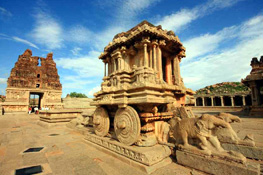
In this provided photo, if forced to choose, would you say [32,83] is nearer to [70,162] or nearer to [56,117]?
[56,117]

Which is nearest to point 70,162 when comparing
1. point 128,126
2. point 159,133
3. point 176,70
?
point 128,126

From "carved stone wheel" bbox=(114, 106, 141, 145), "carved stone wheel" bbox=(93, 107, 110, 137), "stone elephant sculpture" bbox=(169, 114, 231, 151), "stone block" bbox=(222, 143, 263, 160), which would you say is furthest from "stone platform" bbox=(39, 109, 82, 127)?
"stone block" bbox=(222, 143, 263, 160)

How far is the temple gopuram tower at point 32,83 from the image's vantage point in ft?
84.8

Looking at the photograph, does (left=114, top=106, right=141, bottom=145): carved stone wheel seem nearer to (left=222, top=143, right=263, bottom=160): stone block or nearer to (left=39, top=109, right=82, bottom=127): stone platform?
(left=222, top=143, right=263, bottom=160): stone block

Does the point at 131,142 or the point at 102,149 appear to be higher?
the point at 131,142

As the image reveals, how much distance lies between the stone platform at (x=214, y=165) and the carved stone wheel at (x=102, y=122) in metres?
2.58

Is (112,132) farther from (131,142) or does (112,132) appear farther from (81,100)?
(81,100)

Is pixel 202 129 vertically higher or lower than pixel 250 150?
higher

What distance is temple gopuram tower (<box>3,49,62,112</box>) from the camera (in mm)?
25842

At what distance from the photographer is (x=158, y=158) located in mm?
2998

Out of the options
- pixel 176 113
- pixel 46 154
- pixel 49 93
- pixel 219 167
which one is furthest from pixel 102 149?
pixel 49 93

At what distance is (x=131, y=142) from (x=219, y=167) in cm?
194

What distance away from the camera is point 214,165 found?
242cm

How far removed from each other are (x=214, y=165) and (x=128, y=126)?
2053 millimetres
